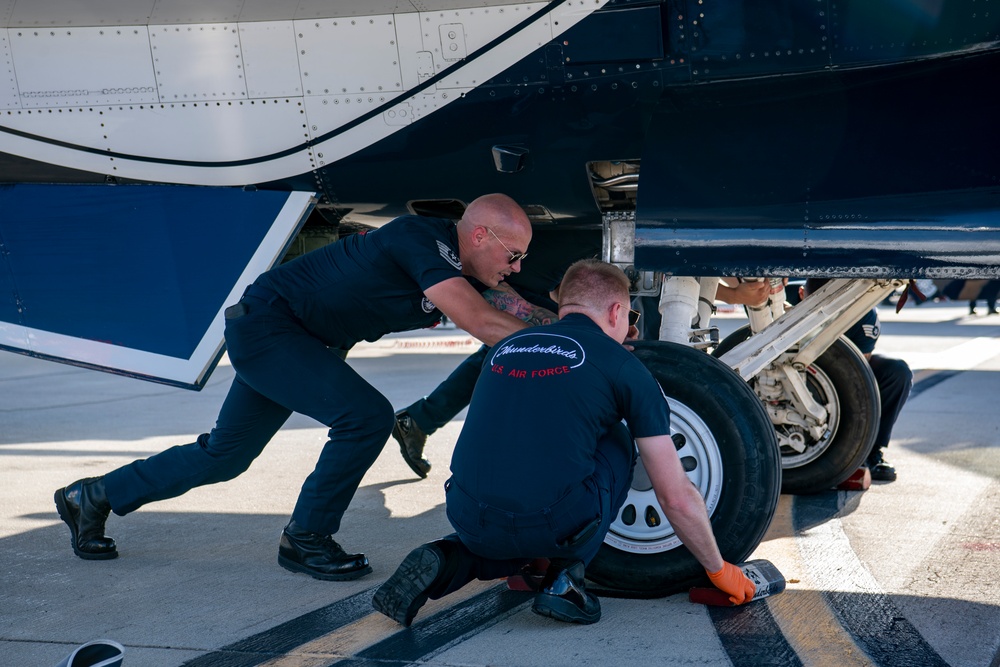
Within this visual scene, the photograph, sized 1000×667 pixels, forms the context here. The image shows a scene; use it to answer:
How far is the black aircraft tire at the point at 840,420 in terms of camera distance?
484 centimetres

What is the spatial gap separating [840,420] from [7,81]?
4000mm

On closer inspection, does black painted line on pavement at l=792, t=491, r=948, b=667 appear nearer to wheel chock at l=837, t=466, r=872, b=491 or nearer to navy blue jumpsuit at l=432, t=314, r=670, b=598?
navy blue jumpsuit at l=432, t=314, r=670, b=598

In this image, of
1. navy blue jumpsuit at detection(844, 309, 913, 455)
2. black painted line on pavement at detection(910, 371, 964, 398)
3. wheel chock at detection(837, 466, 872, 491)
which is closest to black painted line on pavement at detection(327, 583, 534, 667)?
wheel chock at detection(837, 466, 872, 491)

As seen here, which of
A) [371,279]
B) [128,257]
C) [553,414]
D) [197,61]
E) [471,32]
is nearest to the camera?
[553,414]

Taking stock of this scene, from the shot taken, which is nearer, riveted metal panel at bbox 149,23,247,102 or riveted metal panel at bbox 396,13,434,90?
riveted metal panel at bbox 396,13,434,90

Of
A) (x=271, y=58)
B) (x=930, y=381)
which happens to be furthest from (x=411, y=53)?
(x=930, y=381)

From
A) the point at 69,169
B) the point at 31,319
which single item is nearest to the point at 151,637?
the point at 31,319

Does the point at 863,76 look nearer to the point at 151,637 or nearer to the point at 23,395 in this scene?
the point at 151,637

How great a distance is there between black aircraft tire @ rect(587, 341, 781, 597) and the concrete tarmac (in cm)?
10

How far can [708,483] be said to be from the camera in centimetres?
334

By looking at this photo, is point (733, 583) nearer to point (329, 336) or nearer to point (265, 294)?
point (329, 336)

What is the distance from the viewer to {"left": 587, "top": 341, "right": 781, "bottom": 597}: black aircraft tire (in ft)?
10.7

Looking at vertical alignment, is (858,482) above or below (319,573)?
below

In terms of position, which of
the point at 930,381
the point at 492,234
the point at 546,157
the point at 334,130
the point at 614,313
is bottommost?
the point at 930,381
